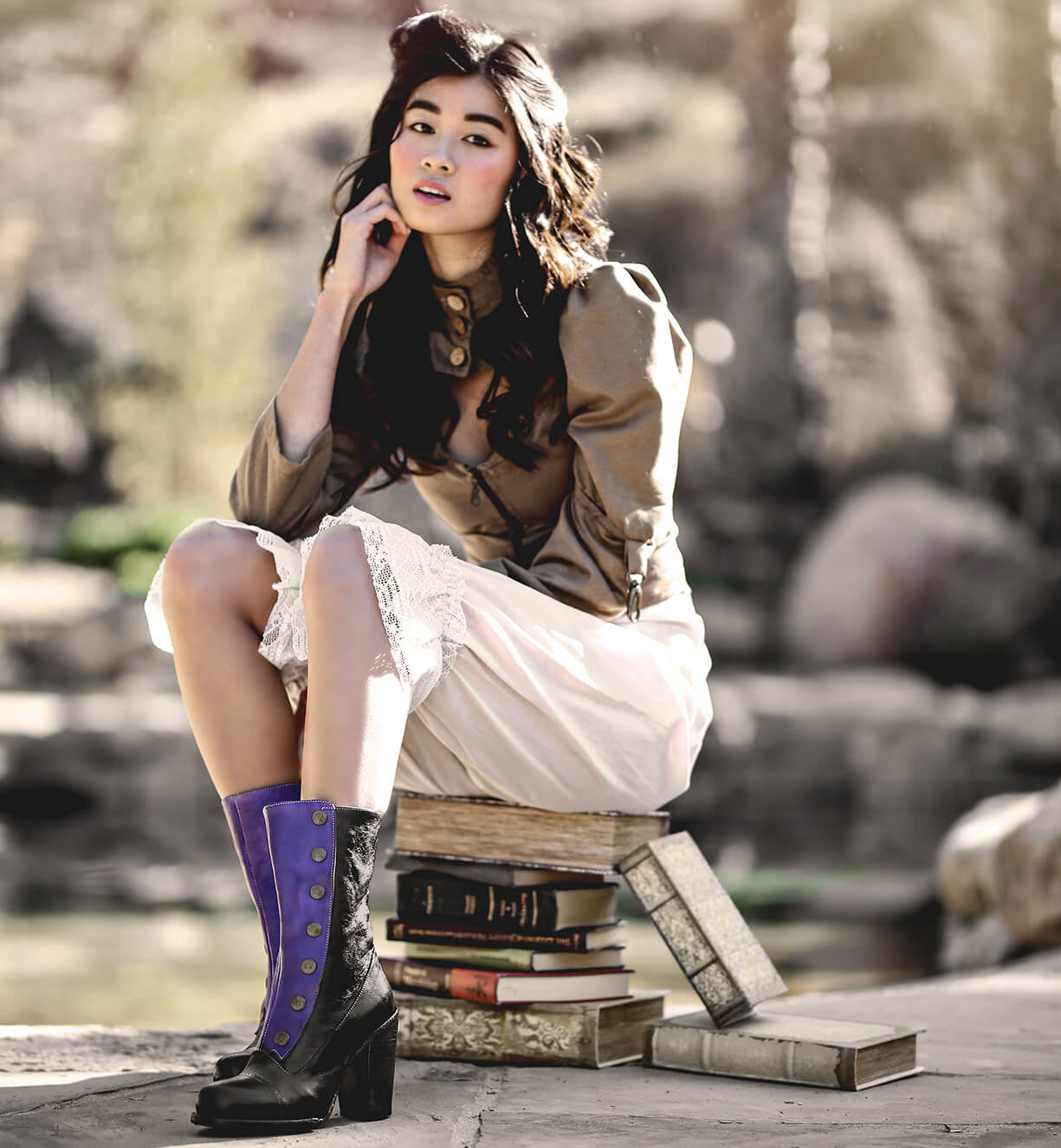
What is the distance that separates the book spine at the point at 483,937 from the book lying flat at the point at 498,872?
6 cm

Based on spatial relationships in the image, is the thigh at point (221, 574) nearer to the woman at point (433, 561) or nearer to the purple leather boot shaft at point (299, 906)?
the woman at point (433, 561)

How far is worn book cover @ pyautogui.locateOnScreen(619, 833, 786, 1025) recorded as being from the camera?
181 cm

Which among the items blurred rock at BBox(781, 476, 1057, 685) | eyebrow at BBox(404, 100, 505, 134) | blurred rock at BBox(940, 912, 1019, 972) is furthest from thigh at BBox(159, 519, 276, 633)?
blurred rock at BBox(781, 476, 1057, 685)

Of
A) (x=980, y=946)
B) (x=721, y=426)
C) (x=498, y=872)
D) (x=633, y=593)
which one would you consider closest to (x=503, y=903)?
(x=498, y=872)

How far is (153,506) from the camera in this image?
12.6m

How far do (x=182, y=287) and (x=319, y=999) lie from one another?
1270 centimetres

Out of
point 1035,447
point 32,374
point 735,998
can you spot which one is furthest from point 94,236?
point 735,998

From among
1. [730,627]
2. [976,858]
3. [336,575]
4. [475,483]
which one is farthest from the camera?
[730,627]

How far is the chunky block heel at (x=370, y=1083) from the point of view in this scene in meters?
1.52

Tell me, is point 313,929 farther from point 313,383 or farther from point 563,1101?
point 313,383

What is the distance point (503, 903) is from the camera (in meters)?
1.87

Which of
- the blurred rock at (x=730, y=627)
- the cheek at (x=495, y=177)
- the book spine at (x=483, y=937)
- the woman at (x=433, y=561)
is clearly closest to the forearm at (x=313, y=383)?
the woman at (x=433, y=561)

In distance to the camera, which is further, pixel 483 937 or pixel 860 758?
pixel 860 758

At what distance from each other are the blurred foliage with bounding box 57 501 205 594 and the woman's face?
28.1ft
